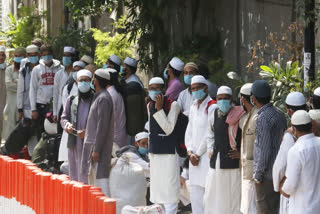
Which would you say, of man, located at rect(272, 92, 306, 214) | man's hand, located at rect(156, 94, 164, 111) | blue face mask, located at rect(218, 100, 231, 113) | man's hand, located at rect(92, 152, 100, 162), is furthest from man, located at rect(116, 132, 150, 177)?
man, located at rect(272, 92, 306, 214)

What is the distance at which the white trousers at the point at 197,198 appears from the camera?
10.6 m

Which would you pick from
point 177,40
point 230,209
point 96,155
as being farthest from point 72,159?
point 177,40

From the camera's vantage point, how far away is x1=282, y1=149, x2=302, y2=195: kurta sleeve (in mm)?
7945

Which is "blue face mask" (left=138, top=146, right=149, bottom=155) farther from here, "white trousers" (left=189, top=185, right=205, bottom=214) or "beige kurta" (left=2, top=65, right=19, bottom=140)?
"beige kurta" (left=2, top=65, right=19, bottom=140)

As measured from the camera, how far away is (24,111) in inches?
603

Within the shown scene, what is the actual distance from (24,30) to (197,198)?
568 inches

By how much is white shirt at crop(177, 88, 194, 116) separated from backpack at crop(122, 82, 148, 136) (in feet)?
2.97

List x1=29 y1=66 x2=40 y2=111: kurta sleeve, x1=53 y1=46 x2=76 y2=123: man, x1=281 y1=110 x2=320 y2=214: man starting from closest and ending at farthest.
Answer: x1=281 y1=110 x2=320 y2=214: man → x1=53 y1=46 x2=76 y2=123: man → x1=29 y1=66 x2=40 y2=111: kurta sleeve

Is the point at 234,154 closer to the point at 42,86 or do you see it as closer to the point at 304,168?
the point at 304,168

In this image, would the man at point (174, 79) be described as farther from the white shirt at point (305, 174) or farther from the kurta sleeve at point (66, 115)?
the white shirt at point (305, 174)

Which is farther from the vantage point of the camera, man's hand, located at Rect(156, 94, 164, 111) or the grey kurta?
man's hand, located at Rect(156, 94, 164, 111)

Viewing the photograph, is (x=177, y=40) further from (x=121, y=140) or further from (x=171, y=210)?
(x=171, y=210)

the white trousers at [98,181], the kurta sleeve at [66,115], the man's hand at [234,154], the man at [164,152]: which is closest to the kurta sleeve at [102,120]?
the white trousers at [98,181]

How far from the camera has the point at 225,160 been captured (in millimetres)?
9969
